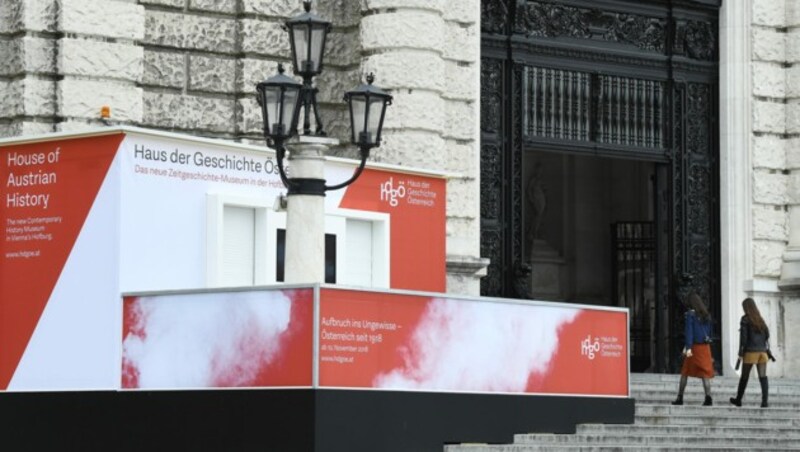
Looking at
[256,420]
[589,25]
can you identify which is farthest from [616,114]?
[256,420]

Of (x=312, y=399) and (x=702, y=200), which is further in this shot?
(x=702, y=200)

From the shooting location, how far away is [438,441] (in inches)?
803

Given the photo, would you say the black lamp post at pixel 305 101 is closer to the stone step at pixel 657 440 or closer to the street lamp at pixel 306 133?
the street lamp at pixel 306 133

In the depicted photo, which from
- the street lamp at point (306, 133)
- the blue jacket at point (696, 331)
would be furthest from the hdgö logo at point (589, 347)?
the street lamp at point (306, 133)

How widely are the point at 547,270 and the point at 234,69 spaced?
12839 mm

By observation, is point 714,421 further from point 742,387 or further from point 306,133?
point 306,133

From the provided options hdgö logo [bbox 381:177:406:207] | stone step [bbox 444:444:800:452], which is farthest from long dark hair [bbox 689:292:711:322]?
hdgö logo [bbox 381:177:406:207]

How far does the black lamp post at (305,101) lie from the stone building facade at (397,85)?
505 cm

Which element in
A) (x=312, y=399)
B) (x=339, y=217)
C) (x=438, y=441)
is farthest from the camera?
(x=339, y=217)

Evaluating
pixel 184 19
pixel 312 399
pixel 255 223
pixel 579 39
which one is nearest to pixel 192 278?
pixel 255 223

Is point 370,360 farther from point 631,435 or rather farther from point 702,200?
point 702,200

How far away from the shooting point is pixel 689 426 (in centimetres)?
2408

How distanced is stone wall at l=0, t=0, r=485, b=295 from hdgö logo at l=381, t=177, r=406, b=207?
2.35m

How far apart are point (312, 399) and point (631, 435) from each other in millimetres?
5062
